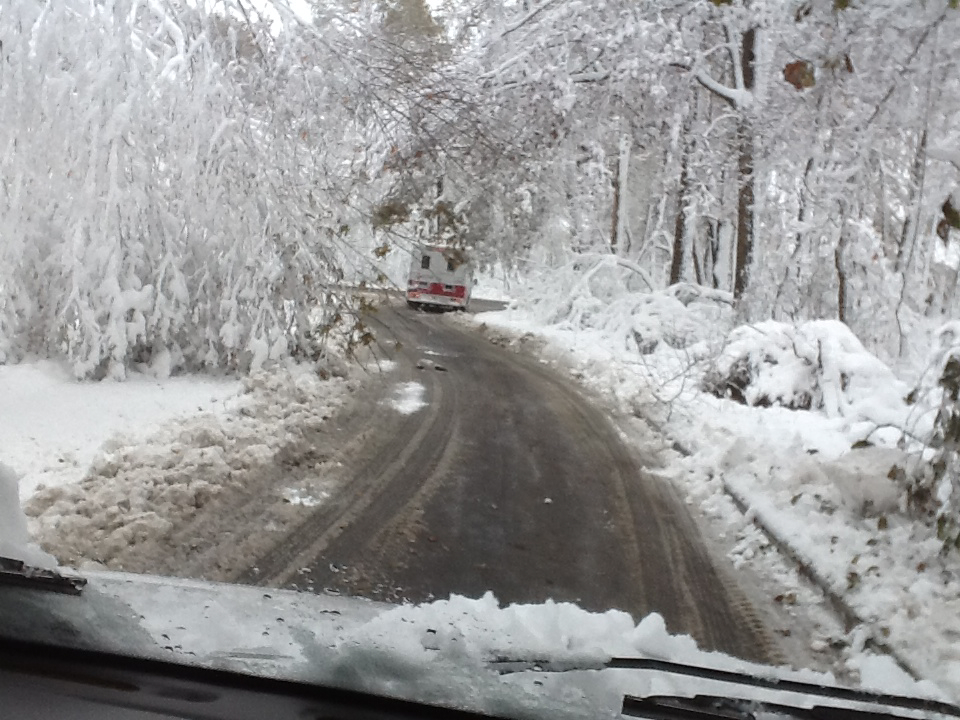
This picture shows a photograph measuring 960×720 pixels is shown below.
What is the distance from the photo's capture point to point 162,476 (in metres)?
6.04

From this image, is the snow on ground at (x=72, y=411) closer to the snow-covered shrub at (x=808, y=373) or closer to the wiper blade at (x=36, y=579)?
the wiper blade at (x=36, y=579)

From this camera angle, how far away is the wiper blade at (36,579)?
246 cm

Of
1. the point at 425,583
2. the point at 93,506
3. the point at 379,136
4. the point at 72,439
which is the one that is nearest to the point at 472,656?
the point at 425,583

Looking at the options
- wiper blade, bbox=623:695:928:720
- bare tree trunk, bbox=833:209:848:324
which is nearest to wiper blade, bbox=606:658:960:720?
wiper blade, bbox=623:695:928:720

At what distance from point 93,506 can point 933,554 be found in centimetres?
554

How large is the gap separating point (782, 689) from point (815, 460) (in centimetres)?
553

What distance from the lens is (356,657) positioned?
7.40ft

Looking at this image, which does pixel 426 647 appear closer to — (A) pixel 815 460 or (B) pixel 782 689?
(B) pixel 782 689

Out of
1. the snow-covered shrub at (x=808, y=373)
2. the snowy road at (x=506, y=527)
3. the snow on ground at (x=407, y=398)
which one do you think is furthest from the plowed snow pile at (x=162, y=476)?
the snow-covered shrub at (x=808, y=373)

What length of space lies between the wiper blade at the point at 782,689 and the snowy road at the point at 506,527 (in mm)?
1857

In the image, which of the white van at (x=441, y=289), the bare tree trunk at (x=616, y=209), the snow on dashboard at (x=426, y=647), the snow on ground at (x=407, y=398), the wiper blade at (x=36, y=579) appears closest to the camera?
the snow on dashboard at (x=426, y=647)

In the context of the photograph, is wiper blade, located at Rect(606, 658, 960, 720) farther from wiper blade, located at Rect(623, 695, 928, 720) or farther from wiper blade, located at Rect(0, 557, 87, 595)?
wiper blade, located at Rect(0, 557, 87, 595)

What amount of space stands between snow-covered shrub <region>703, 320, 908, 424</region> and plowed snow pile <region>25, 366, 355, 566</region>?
5.80 m

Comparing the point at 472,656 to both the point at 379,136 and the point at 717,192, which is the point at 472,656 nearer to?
the point at 379,136
